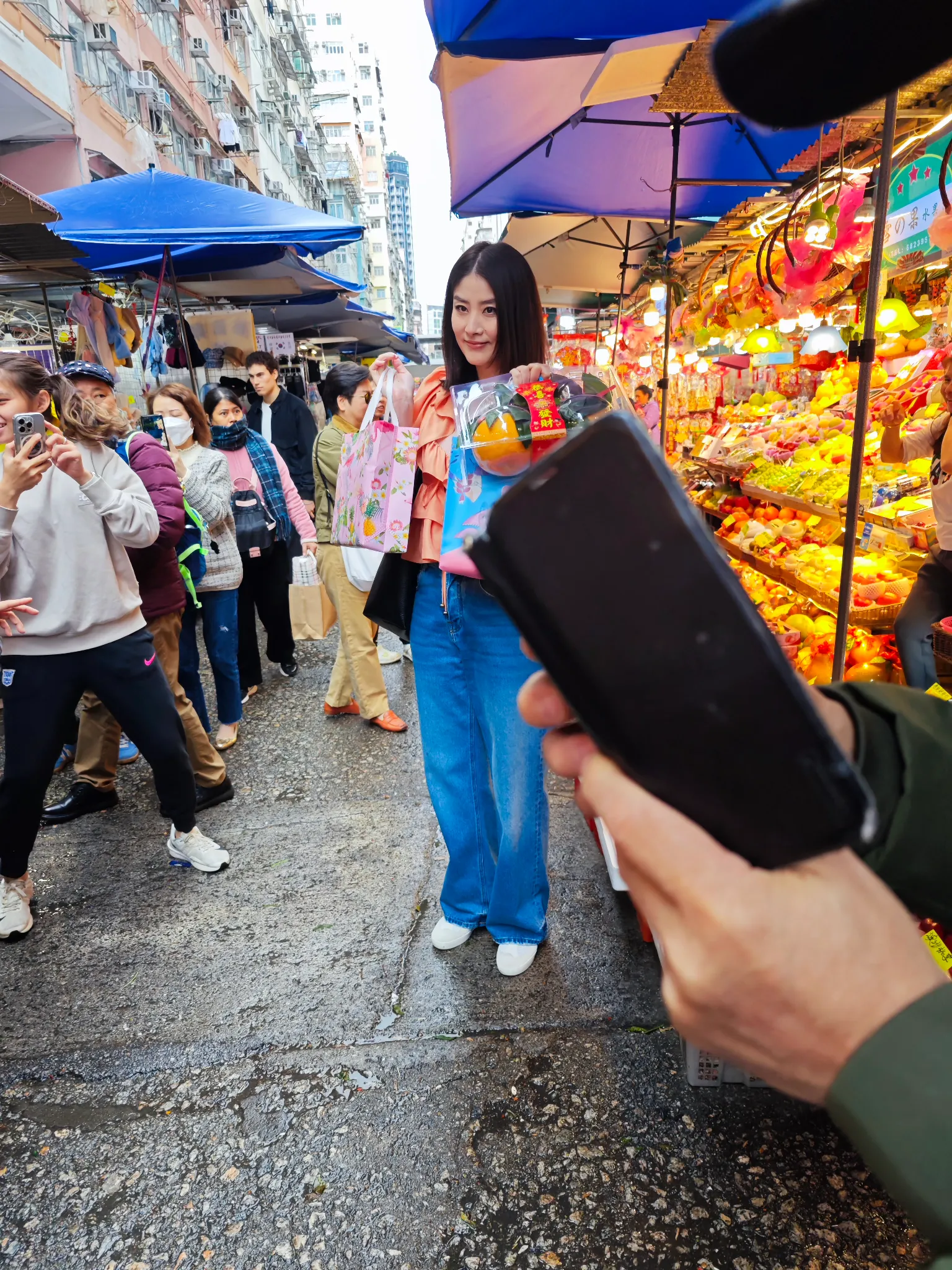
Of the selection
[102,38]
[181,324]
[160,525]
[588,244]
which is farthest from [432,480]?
[102,38]

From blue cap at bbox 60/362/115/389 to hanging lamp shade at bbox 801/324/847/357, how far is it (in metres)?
4.48

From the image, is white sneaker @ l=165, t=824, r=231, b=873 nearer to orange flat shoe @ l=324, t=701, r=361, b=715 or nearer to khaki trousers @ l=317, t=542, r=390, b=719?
khaki trousers @ l=317, t=542, r=390, b=719

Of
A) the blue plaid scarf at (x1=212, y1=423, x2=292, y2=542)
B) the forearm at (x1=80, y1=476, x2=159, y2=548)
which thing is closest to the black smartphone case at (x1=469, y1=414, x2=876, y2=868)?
the forearm at (x1=80, y1=476, x2=159, y2=548)

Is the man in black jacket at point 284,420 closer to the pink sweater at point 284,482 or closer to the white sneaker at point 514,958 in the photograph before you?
the pink sweater at point 284,482

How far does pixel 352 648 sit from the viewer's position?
14.1ft

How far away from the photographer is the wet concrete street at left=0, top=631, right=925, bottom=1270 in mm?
1604

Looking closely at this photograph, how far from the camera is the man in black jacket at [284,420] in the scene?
5.92m

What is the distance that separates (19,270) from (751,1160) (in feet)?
23.4

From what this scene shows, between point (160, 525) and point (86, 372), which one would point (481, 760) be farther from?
point (86, 372)

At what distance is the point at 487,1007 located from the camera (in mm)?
2244

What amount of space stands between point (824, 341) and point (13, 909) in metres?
5.75

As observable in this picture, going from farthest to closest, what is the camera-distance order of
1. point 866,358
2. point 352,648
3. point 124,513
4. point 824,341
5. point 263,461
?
point 824,341 → point 263,461 → point 352,648 → point 124,513 → point 866,358

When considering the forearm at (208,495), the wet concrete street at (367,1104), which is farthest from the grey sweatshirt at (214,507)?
the wet concrete street at (367,1104)

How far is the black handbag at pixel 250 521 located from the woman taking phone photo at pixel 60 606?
161 centimetres
